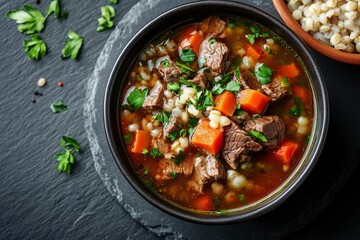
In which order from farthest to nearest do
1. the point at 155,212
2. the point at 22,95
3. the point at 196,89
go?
the point at 22,95 → the point at 155,212 → the point at 196,89

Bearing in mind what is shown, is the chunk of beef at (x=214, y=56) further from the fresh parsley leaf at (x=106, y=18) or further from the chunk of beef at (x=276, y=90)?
the fresh parsley leaf at (x=106, y=18)

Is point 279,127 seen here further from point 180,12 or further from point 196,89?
point 180,12

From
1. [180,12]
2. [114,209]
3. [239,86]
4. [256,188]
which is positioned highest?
[180,12]

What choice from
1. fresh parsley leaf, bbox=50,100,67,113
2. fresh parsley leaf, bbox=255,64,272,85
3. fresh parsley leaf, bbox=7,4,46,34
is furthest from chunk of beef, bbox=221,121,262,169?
fresh parsley leaf, bbox=7,4,46,34

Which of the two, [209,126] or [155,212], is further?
[155,212]

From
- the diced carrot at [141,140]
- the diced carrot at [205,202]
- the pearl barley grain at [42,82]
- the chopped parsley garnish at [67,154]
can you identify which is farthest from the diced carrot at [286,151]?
the pearl barley grain at [42,82]

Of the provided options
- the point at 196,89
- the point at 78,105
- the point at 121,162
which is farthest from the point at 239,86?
the point at 78,105

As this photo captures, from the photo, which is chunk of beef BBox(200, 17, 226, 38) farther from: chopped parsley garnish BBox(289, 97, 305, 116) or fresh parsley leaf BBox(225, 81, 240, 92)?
chopped parsley garnish BBox(289, 97, 305, 116)

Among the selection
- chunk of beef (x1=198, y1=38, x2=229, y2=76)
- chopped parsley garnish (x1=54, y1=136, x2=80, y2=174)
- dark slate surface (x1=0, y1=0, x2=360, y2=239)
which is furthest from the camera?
chopped parsley garnish (x1=54, y1=136, x2=80, y2=174)
